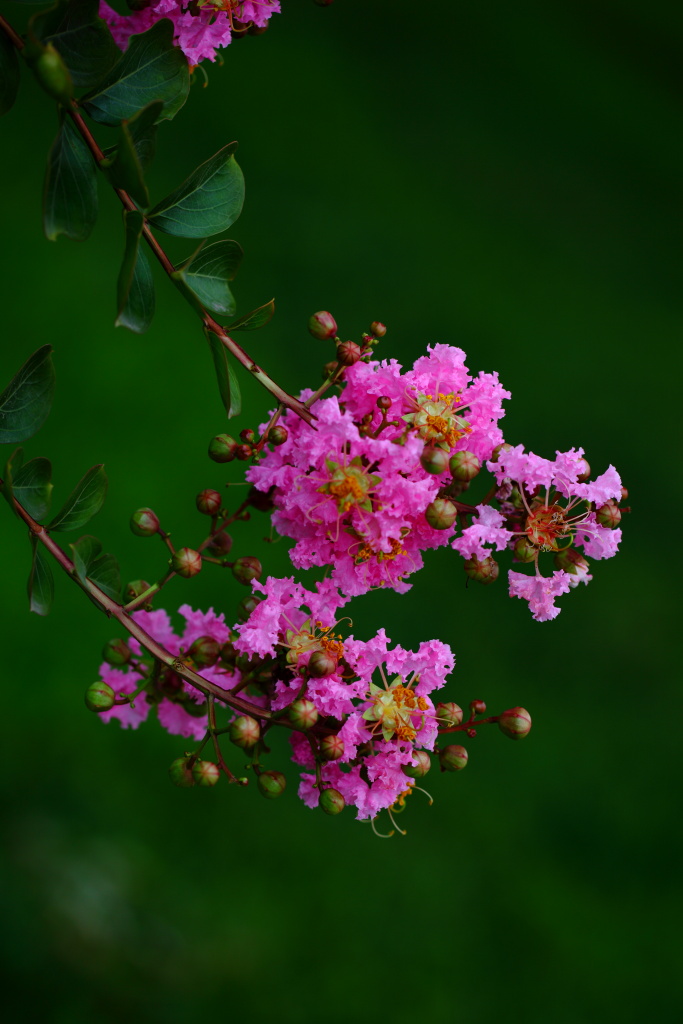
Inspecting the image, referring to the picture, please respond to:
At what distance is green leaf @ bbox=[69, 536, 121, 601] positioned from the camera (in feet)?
2.81

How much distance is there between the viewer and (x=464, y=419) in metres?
0.90

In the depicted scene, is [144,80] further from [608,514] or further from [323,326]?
[608,514]

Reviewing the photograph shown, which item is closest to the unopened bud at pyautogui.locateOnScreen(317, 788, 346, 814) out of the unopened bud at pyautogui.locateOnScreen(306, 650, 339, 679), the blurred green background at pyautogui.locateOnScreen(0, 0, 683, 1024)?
the unopened bud at pyautogui.locateOnScreen(306, 650, 339, 679)

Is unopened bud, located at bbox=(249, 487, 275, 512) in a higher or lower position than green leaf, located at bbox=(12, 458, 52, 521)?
higher

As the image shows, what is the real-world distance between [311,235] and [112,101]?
8.23ft

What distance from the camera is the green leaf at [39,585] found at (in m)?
0.84

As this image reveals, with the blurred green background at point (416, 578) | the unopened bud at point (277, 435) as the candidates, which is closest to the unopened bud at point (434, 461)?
the unopened bud at point (277, 435)

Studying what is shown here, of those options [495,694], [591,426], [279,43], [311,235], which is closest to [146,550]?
[495,694]

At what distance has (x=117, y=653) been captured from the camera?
98 cm

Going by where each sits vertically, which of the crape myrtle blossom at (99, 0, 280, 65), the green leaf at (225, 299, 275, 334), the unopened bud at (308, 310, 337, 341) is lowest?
the green leaf at (225, 299, 275, 334)

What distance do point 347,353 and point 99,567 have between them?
0.93ft

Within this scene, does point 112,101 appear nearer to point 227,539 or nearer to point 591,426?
point 227,539

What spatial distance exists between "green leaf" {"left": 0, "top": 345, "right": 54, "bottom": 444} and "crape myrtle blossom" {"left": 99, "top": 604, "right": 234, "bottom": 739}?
0.81 ft

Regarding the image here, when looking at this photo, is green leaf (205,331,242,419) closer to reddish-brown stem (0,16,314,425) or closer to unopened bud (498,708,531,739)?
reddish-brown stem (0,16,314,425)
